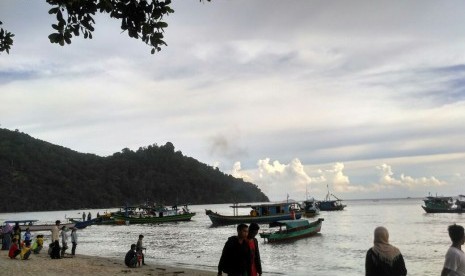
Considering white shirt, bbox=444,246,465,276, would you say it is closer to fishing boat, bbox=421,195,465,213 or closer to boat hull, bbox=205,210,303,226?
boat hull, bbox=205,210,303,226

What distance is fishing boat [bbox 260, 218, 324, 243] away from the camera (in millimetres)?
39938

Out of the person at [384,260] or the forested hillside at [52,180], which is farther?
the forested hillside at [52,180]

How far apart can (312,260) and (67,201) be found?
16521 centimetres

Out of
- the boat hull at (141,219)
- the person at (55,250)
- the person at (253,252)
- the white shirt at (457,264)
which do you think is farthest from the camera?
the boat hull at (141,219)

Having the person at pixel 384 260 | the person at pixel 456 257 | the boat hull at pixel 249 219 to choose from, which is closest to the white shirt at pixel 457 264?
the person at pixel 456 257

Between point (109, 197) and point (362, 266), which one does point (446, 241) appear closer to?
point (362, 266)

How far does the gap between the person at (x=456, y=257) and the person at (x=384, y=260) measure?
720 mm

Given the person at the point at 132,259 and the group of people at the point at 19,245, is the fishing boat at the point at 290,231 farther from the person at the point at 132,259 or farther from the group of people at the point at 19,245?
the group of people at the point at 19,245

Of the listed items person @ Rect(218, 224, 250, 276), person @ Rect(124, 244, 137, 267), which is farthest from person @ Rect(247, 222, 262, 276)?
person @ Rect(124, 244, 137, 267)

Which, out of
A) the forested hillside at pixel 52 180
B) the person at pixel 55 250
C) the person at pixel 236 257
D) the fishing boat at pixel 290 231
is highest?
Answer: the forested hillside at pixel 52 180

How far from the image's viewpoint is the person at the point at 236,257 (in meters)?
6.86

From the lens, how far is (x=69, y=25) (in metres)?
5.75

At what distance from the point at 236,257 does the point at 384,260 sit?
8.00ft

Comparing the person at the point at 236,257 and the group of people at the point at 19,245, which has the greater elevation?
the person at the point at 236,257
